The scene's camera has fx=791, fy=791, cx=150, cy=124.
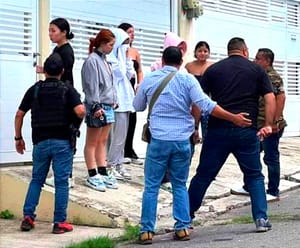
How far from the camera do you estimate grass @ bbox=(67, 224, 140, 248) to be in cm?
710

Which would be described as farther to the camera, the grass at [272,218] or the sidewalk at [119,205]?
the grass at [272,218]

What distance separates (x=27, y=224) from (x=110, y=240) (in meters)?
1.04

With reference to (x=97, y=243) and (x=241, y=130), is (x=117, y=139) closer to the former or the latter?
(x=241, y=130)

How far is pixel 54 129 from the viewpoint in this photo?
7.69m

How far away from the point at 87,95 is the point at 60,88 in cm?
118

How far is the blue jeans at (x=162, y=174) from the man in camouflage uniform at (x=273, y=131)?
189 centimetres

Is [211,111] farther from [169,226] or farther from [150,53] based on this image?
[150,53]

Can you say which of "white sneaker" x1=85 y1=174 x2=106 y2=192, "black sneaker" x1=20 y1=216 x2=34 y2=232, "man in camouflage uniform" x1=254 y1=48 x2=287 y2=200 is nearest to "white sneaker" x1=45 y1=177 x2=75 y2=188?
"white sneaker" x1=85 y1=174 x2=106 y2=192

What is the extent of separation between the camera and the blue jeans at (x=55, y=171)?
7.71 metres

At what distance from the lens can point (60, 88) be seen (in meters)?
7.71

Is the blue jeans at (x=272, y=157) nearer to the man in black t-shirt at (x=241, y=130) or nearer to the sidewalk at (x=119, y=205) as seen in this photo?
the sidewalk at (x=119, y=205)

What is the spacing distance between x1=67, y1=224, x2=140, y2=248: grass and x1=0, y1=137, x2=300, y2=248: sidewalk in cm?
18

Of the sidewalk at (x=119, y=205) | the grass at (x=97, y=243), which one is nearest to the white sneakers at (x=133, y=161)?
the sidewalk at (x=119, y=205)

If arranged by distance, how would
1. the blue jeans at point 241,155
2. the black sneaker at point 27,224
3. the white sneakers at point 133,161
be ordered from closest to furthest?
the blue jeans at point 241,155, the black sneaker at point 27,224, the white sneakers at point 133,161
